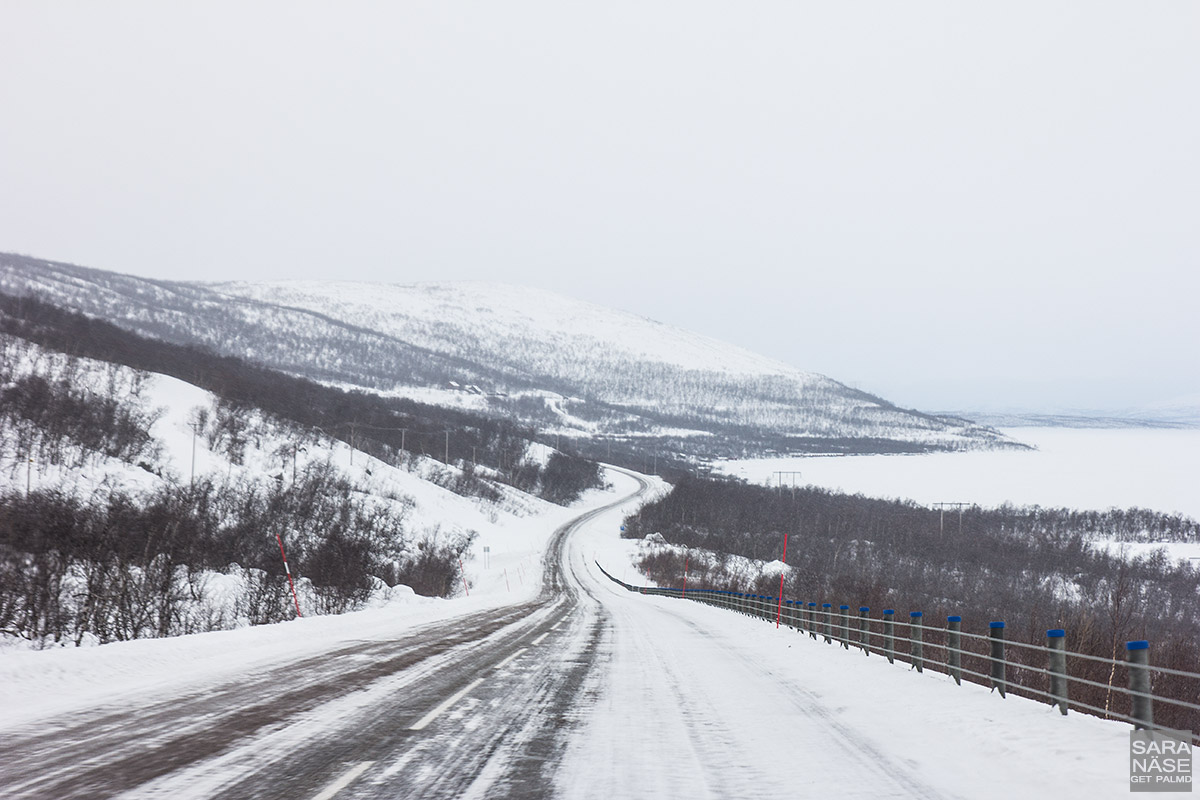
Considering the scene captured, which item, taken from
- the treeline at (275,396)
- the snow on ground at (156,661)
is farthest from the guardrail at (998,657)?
the treeline at (275,396)

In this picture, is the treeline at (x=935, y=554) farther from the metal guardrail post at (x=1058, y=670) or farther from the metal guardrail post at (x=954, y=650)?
the metal guardrail post at (x=1058, y=670)

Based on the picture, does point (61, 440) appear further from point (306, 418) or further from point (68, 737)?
point (68, 737)

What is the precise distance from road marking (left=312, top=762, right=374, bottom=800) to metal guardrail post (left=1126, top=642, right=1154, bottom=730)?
22.0 feet

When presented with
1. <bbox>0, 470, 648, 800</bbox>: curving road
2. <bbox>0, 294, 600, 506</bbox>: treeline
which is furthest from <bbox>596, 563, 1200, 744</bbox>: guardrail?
<bbox>0, 294, 600, 506</bbox>: treeline

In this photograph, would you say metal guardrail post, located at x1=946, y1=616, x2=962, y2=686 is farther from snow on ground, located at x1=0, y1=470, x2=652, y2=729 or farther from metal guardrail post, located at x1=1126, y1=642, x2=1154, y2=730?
snow on ground, located at x1=0, y1=470, x2=652, y2=729

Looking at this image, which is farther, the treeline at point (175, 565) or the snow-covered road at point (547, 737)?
the treeline at point (175, 565)

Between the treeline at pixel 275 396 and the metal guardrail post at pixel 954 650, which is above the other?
the treeline at pixel 275 396

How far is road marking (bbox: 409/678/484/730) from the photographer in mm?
7863

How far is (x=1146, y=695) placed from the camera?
22.9 ft

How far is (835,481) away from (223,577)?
175 metres

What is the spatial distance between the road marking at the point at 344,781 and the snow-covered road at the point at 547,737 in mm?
21

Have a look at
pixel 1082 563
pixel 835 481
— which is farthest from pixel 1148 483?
pixel 1082 563

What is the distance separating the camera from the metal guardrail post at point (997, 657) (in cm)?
1012

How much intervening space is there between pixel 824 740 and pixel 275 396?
11288cm
